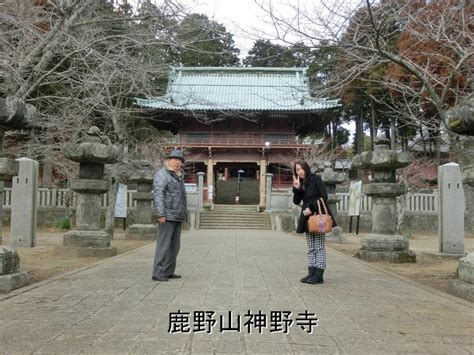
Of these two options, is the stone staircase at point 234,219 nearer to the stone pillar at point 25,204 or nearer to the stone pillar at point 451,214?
the stone pillar at point 25,204

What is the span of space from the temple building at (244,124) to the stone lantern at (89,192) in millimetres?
18171

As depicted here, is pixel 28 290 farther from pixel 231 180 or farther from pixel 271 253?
pixel 231 180

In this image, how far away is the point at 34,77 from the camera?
816cm

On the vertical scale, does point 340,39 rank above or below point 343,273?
above

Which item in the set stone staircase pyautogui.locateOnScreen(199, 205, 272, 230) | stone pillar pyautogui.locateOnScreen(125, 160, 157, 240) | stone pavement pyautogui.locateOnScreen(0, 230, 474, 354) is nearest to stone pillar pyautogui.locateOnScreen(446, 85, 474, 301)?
stone pavement pyautogui.locateOnScreen(0, 230, 474, 354)

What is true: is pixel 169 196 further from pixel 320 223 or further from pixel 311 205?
pixel 320 223

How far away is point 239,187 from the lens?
35344mm

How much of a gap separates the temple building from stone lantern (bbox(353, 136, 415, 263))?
19022 millimetres

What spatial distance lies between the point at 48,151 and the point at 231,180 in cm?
2196

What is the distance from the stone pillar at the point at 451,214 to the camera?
10227mm

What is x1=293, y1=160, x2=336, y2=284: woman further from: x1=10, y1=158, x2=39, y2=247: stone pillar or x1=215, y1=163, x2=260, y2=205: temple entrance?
x1=215, y1=163, x2=260, y2=205: temple entrance

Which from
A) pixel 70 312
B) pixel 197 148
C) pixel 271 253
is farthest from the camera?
pixel 197 148

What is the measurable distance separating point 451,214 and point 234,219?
49.4 ft

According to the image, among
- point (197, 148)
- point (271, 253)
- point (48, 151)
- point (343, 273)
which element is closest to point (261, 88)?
point (197, 148)
